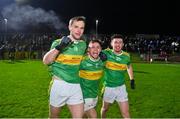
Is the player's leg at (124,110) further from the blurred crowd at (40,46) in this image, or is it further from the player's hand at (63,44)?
the blurred crowd at (40,46)

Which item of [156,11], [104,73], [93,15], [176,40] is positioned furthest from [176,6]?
[104,73]

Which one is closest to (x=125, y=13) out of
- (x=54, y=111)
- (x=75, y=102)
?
(x=54, y=111)

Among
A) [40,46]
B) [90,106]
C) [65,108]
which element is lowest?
[65,108]

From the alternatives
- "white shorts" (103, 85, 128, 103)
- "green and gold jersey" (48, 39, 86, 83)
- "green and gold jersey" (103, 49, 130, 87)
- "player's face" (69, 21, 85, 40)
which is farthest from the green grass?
"player's face" (69, 21, 85, 40)

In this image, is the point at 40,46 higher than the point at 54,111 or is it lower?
higher

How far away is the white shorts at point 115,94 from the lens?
899 centimetres

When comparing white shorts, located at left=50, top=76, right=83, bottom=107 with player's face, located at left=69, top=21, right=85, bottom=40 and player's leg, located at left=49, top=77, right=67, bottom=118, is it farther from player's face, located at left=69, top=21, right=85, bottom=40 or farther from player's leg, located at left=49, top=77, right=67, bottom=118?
player's face, located at left=69, top=21, right=85, bottom=40

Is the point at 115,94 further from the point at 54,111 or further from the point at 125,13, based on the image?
the point at 125,13

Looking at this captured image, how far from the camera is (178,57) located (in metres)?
46.1

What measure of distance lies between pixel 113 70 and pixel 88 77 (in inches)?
38.0

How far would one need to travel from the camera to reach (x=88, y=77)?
831 cm

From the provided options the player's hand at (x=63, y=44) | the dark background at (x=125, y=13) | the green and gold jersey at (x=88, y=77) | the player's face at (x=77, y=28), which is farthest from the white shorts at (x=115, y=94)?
the dark background at (x=125, y=13)

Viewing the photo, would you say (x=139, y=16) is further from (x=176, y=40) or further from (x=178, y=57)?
(x=178, y=57)

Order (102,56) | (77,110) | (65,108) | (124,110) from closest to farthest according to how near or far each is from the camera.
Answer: (77,110), (102,56), (124,110), (65,108)
